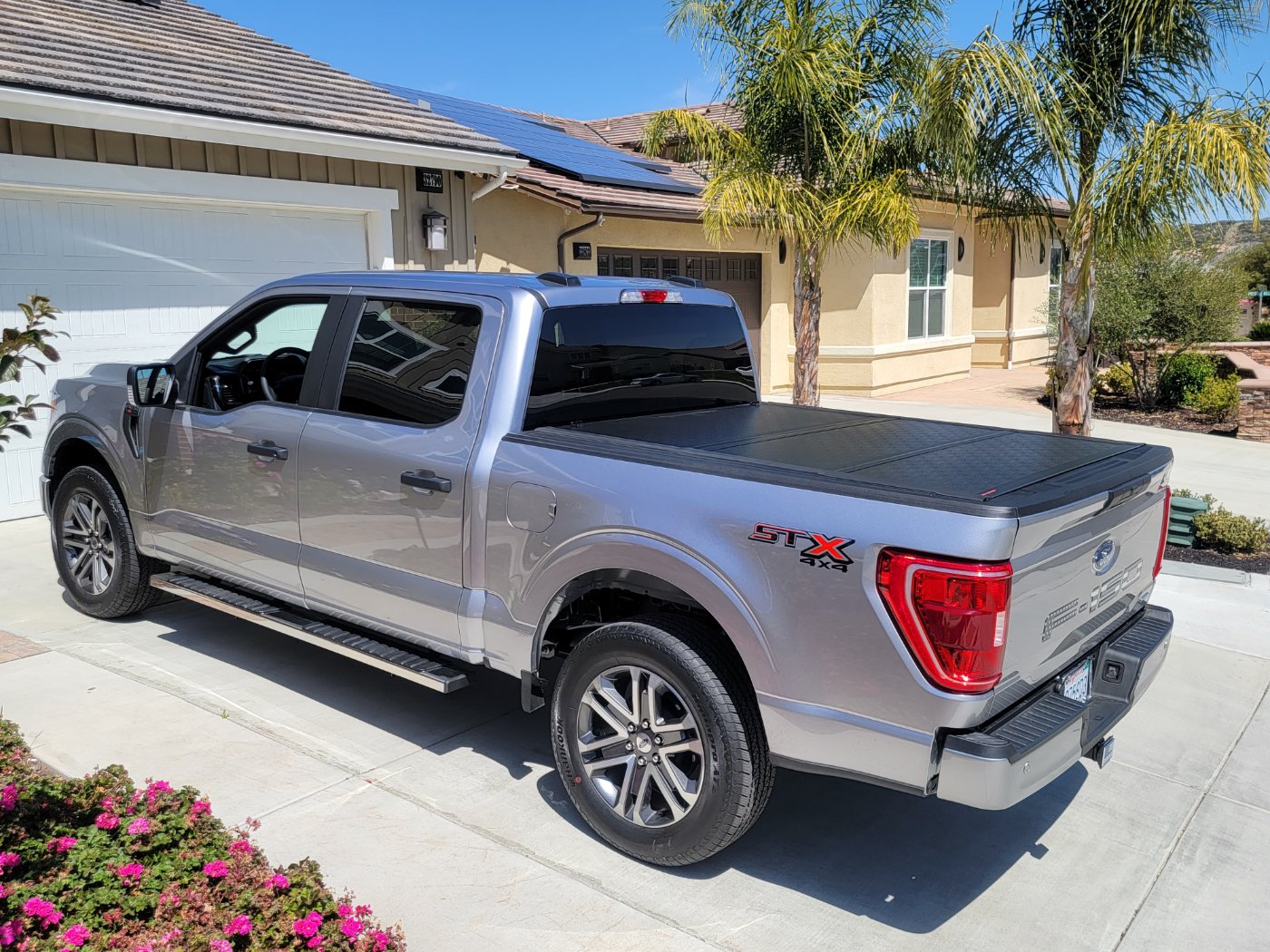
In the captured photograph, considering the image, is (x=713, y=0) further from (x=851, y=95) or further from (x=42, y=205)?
(x=42, y=205)

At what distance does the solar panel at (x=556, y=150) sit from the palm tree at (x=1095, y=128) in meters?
6.61

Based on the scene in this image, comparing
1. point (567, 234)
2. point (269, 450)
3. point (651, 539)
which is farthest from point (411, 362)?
point (567, 234)

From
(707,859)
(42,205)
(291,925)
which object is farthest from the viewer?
(42,205)

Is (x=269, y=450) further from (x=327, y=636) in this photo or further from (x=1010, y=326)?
(x=1010, y=326)

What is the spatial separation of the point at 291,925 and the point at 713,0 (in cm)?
856

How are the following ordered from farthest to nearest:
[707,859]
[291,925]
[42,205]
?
[42,205] < [707,859] < [291,925]

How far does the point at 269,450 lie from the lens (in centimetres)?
486

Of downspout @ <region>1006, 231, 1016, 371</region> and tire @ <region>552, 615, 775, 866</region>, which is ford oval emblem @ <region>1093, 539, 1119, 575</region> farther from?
downspout @ <region>1006, 231, 1016, 371</region>

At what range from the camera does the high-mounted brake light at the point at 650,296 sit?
4660 mm

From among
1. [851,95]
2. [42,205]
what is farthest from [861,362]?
[42,205]

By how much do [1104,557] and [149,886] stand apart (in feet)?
10.3

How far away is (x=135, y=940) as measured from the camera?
9.39 ft

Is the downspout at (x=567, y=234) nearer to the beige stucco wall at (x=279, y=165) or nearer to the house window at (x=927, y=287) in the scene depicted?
the beige stucco wall at (x=279, y=165)

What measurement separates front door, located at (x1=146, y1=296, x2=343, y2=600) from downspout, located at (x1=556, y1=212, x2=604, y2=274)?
7624 mm
